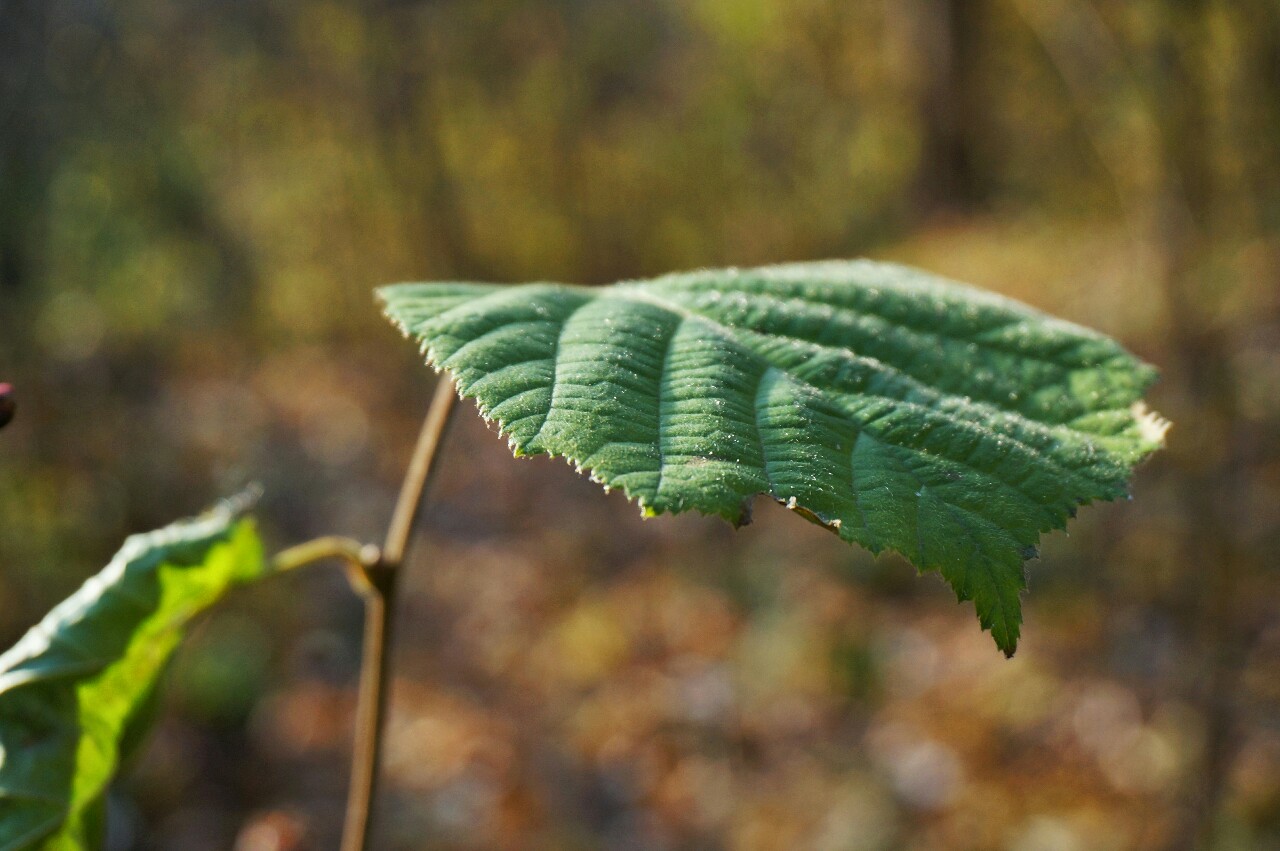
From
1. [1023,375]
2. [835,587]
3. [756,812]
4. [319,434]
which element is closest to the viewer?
[1023,375]

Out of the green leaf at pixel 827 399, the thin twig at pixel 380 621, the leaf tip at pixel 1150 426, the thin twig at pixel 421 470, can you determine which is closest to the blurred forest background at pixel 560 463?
the thin twig at pixel 380 621

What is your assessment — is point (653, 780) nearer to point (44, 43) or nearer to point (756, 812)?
point (756, 812)

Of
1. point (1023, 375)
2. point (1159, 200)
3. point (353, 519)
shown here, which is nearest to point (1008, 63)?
point (353, 519)

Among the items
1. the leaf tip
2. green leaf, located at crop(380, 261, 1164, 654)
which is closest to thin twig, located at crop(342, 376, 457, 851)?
green leaf, located at crop(380, 261, 1164, 654)

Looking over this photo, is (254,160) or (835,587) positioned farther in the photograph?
(254,160)

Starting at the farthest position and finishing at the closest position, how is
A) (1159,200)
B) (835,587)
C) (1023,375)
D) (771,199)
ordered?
(771,199)
(835,587)
(1159,200)
(1023,375)

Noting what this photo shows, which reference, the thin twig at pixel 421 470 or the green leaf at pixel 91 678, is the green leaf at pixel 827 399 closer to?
the thin twig at pixel 421 470

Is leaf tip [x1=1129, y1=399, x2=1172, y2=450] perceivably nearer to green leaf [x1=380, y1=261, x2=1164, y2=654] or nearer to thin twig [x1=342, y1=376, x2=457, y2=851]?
green leaf [x1=380, y1=261, x2=1164, y2=654]
